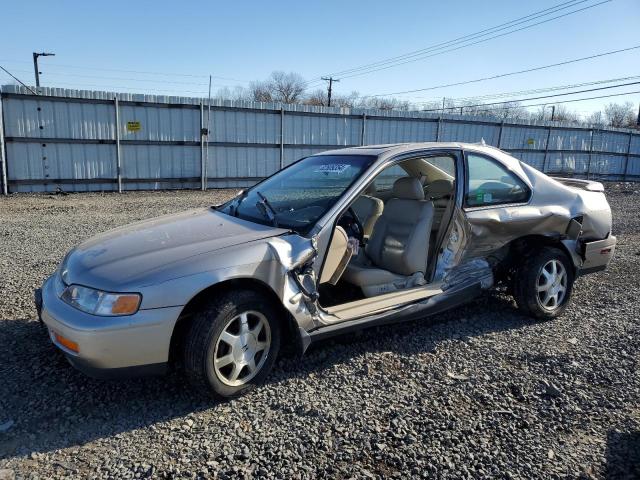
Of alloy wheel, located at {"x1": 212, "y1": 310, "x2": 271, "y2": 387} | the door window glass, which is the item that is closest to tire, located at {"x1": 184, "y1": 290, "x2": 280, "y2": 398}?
alloy wheel, located at {"x1": 212, "y1": 310, "x2": 271, "y2": 387}

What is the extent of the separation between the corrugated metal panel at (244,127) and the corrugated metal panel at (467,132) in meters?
6.84

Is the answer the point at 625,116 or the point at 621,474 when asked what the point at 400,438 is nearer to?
the point at 621,474

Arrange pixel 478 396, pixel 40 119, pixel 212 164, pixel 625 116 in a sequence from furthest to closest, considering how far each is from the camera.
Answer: pixel 625 116 < pixel 212 164 < pixel 40 119 < pixel 478 396

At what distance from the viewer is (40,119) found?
40.5 ft

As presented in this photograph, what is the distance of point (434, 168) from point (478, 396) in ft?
7.68

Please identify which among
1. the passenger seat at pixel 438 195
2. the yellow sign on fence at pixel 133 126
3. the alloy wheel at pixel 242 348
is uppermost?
the yellow sign on fence at pixel 133 126

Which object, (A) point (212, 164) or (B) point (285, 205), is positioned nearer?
(B) point (285, 205)

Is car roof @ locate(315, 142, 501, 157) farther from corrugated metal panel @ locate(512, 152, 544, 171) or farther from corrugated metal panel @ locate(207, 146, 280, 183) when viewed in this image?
Result: corrugated metal panel @ locate(512, 152, 544, 171)

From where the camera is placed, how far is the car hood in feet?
9.09

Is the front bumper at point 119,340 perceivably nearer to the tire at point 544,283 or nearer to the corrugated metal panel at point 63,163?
the tire at point 544,283

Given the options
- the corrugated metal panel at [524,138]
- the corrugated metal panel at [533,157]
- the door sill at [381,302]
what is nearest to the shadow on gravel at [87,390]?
the door sill at [381,302]

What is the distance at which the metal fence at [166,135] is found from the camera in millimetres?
12359

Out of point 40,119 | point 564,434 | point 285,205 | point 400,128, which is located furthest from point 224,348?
point 400,128

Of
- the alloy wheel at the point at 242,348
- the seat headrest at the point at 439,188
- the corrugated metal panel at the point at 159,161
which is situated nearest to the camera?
the alloy wheel at the point at 242,348
